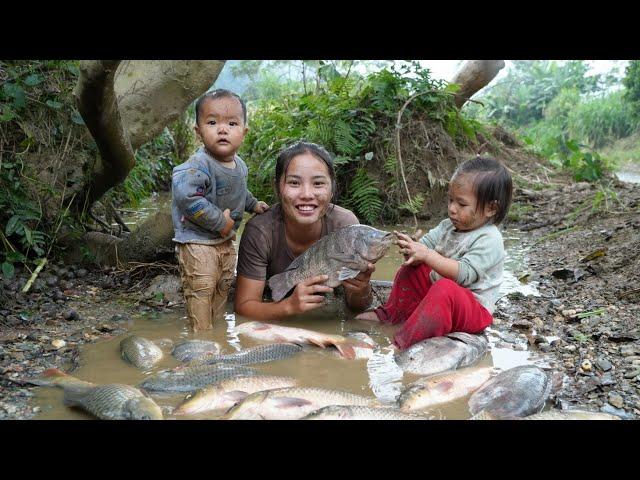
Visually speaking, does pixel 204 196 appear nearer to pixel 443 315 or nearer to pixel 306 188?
pixel 306 188

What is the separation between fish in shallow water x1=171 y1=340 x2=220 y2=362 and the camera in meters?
4.31

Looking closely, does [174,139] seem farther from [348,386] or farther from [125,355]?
[348,386]

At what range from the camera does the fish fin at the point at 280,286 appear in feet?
16.6

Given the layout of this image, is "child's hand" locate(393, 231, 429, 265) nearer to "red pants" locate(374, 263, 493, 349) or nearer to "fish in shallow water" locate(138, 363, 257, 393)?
"red pants" locate(374, 263, 493, 349)

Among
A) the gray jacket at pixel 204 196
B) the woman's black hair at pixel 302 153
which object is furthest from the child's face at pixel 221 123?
the woman's black hair at pixel 302 153

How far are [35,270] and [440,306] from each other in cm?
382

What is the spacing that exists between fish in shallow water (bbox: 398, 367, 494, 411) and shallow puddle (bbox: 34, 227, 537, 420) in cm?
7

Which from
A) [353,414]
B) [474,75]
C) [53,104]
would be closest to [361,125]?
[474,75]

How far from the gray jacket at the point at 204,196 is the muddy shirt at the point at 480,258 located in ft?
6.04

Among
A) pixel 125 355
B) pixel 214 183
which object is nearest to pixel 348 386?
pixel 125 355

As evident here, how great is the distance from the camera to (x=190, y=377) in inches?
147

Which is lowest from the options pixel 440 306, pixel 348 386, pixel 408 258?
pixel 348 386

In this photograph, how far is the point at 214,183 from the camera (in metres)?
4.98

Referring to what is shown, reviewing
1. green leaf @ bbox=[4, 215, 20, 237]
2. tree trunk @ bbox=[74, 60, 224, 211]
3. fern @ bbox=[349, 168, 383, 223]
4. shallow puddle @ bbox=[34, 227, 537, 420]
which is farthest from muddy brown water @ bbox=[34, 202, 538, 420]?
fern @ bbox=[349, 168, 383, 223]
